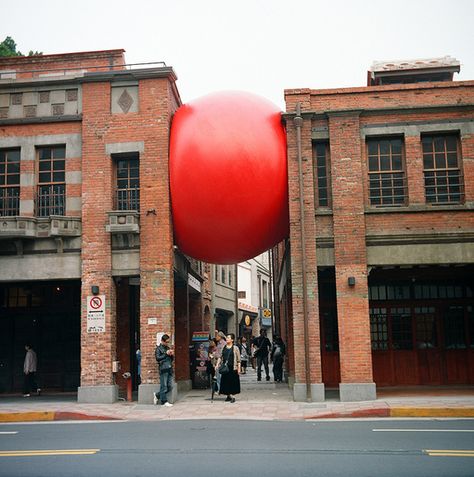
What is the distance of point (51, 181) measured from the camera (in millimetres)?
18141

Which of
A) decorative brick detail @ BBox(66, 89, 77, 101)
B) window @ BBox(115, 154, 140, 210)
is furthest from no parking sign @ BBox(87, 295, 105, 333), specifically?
decorative brick detail @ BBox(66, 89, 77, 101)

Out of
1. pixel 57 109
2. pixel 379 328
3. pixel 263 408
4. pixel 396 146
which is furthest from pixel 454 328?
pixel 57 109

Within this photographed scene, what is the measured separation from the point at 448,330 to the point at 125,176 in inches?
427

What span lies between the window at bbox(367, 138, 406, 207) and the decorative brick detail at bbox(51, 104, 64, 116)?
893cm

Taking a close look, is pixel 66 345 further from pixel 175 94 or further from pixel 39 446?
pixel 39 446

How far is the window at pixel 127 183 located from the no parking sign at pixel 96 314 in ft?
8.91

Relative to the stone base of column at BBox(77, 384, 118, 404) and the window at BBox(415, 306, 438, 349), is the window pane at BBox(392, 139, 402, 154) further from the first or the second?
the stone base of column at BBox(77, 384, 118, 404)

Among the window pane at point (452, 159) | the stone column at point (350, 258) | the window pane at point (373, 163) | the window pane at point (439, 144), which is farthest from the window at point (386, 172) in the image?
the window pane at point (452, 159)

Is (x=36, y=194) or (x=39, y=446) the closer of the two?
(x=39, y=446)

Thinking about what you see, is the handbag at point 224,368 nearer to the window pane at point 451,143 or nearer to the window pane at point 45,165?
the window pane at point 45,165

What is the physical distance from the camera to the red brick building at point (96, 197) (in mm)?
17141

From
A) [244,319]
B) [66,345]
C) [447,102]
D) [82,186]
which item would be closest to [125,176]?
[82,186]

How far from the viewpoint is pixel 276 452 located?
30.4 ft

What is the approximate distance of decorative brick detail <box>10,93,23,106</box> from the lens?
60.3ft
